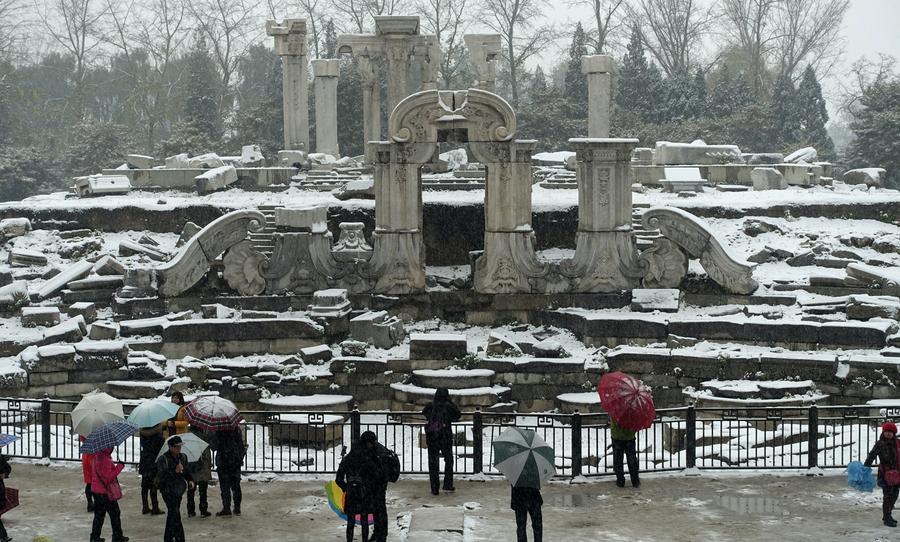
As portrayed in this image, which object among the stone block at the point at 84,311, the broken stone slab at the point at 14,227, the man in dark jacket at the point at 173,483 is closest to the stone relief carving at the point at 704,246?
the stone block at the point at 84,311

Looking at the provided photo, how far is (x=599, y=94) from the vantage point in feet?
108

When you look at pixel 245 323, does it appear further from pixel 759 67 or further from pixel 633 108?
pixel 759 67

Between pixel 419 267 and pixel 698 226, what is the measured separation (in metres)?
4.28

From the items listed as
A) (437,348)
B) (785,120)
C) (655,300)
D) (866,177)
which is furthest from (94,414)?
(785,120)

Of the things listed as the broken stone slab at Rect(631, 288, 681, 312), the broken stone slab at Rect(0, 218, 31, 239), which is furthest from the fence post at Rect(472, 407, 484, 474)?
the broken stone slab at Rect(0, 218, 31, 239)

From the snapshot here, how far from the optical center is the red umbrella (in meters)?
12.3

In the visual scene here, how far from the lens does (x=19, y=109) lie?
55.6 meters

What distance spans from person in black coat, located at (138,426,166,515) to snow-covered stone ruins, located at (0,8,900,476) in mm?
2336

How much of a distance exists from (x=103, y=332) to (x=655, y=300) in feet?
26.1

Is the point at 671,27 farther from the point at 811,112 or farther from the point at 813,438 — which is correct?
the point at 813,438

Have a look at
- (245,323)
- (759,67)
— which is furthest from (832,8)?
(245,323)

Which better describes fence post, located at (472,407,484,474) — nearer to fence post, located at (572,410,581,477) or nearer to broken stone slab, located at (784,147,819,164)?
fence post, located at (572,410,581,477)

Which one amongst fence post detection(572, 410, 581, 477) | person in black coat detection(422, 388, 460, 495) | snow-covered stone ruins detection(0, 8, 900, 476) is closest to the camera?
person in black coat detection(422, 388, 460, 495)

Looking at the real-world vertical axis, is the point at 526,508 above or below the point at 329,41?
below
